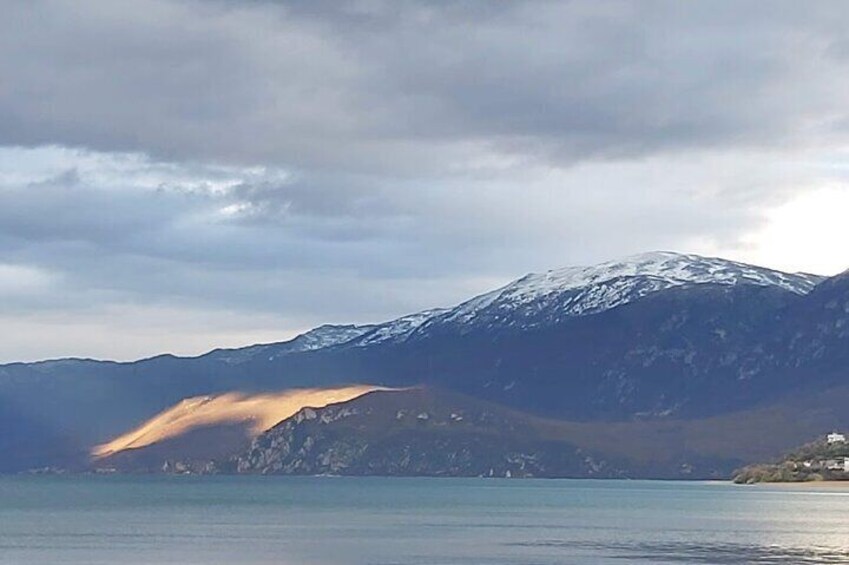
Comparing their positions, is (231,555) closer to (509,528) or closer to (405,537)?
(405,537)

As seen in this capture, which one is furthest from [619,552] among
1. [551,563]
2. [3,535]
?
[3,535]

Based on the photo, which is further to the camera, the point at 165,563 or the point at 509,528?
the point at 509,528

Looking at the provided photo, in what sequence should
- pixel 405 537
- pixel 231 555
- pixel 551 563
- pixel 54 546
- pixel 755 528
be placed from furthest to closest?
pixel 755 528 < pixel 405 537 < pixel 54 546 < pixel 231 555 < pixel 551 563

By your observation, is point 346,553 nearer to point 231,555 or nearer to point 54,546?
point 231,555

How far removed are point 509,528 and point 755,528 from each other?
2876cm

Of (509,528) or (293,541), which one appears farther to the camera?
(509,528)

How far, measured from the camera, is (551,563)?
439ft

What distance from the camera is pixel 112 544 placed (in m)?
162

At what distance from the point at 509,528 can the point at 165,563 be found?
71.7 meters

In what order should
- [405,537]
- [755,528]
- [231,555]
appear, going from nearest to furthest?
[231,555] < [405,537] < [755,528]

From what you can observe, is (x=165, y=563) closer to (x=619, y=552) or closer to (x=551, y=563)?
(x=551, y=563)

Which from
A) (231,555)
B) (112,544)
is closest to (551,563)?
(231,555)

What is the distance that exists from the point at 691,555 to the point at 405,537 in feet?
127

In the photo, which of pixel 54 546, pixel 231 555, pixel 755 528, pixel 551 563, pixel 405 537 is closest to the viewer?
pixel 551 563
